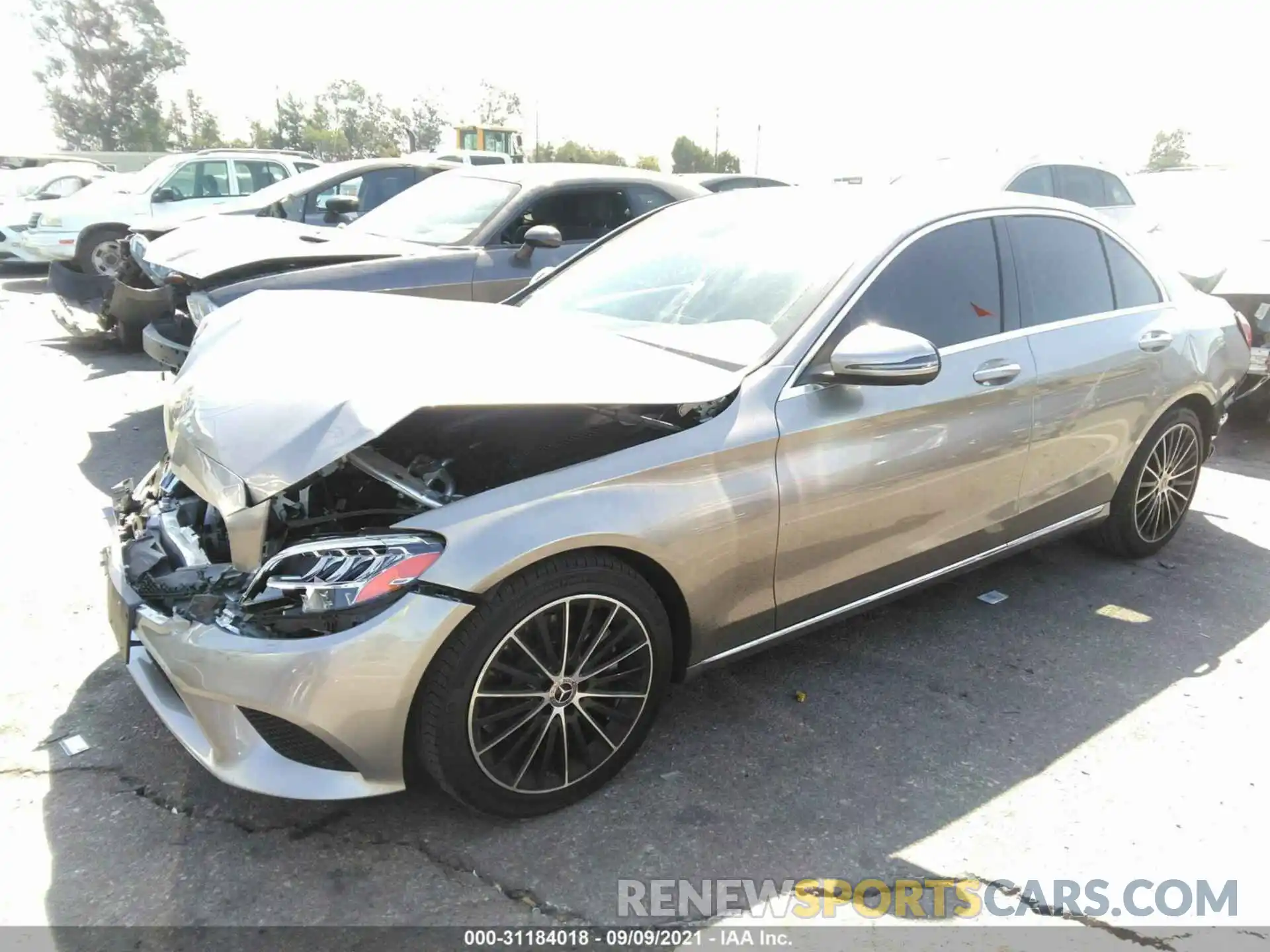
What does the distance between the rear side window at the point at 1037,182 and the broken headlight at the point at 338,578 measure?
23.1ft

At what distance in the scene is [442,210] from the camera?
6586 millimetres

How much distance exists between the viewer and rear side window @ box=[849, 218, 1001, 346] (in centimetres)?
313

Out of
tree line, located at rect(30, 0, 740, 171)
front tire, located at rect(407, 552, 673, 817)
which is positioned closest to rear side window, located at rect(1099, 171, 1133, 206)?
front tire, located at rect(407, 552, 673, 817)

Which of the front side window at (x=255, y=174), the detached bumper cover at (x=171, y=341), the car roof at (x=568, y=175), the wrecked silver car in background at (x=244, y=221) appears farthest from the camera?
the front side window at (x=255, y=174)

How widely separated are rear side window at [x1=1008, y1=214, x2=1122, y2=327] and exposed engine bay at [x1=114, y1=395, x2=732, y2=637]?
5.35ft

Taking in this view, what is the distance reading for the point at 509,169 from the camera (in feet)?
22.4

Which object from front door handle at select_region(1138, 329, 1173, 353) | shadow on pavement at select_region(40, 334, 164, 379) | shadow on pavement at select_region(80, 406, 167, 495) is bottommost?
shadow on pavement at select_region(80, 406, 167, 495)

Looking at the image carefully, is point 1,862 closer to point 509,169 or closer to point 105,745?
point 105,745

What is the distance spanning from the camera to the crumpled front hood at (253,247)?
5422mm

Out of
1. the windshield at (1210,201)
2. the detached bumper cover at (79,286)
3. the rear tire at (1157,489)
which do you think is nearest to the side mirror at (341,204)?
the detached bumper cover at (79,286)

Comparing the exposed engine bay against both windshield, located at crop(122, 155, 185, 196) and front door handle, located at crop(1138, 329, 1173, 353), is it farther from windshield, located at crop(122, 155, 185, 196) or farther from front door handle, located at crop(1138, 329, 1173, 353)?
windshield, located at crop(122, 155, 185, 196)

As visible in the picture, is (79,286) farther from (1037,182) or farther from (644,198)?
(1037,182)

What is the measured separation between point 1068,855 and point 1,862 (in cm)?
290

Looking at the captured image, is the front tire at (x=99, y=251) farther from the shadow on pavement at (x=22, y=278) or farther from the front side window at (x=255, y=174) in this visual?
the front side window at (x=255, y=174)
